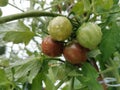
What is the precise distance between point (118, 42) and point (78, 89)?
0.44ft

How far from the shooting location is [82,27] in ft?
1.90

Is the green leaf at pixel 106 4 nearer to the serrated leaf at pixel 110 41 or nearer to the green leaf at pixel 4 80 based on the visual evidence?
the serrated leaf at pixel 110 41

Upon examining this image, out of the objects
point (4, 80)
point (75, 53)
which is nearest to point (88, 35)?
point (75, 53)

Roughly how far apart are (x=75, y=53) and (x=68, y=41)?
0.10 ft

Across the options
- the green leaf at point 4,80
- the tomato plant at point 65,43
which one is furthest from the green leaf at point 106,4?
the green leaf at point 4,80

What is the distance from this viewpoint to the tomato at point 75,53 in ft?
1.96

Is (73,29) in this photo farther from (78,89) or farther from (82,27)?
(78,89)

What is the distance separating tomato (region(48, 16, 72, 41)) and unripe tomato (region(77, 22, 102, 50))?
0.07ft

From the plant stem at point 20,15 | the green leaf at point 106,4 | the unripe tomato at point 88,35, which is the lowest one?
the unripe tomato at point 88,35

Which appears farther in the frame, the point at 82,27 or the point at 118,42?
the point at 118,42

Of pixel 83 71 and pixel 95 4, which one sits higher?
pixel 95 4

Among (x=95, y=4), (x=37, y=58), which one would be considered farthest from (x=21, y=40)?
(x=95, y=4)

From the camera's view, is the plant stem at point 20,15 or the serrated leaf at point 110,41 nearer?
the plant stem at point 20,15

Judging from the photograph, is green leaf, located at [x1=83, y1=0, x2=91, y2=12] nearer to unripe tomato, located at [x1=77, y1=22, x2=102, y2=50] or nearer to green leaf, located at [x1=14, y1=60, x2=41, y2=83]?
unripe tomato, located at [x1=77, y1=22, x2=102, y2=50]
